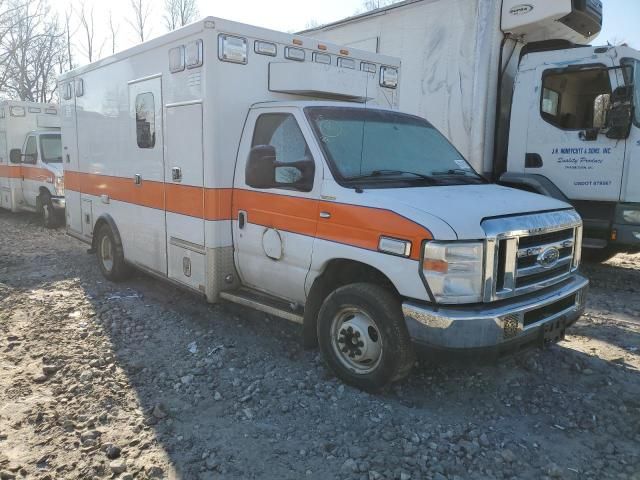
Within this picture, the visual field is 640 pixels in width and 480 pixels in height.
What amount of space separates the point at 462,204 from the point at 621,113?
409 cm

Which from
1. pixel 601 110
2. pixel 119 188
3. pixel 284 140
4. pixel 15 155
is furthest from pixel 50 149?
pixel 601 110

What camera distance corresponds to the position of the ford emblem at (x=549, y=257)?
3791 millimetres

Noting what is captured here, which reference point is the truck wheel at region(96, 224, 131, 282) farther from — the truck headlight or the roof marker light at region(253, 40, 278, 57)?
the truck headlight

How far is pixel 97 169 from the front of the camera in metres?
7.08

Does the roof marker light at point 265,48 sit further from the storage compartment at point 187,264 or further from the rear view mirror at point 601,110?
the rear view mirror at point 601,110

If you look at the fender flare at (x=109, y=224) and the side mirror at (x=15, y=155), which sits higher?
the side mirror at (x=15, y=155)

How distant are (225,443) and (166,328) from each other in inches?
87.7

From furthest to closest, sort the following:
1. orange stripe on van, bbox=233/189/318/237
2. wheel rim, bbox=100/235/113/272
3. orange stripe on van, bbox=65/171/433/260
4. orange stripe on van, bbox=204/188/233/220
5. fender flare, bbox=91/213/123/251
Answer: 1. wheel rim, bbox=100/235/113/272
2. fender flare, bbox=91/213/123/251
3. orange stripe on van, bbox=204/188/233/220
4. orange stripe on van, bbox=233/189/318/237
5. orange stripe on van, bbox=65/171/433/260

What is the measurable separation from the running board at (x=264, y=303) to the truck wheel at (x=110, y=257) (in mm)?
2359

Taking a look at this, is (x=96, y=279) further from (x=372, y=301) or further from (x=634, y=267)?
(x=634, y=267)

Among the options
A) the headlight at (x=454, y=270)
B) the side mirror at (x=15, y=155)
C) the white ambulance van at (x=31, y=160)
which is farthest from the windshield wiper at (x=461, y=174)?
the side mirror at (x=15, y=155)

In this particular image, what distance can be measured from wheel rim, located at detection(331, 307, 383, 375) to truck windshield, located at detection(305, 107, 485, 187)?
100 cm

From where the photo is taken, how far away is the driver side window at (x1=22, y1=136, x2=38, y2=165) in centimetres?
1212

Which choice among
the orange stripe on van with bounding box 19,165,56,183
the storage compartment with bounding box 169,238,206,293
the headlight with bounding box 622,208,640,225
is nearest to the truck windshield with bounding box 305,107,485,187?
the storage compartment with bounding box 169,238,206,293
